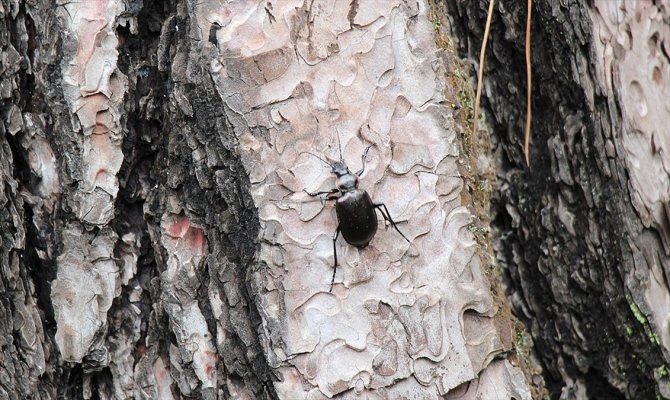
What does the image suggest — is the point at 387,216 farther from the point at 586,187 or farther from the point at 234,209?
the point at 586,187

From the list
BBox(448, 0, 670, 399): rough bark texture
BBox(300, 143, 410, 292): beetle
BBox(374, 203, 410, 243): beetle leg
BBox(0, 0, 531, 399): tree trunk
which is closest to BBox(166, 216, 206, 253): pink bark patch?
BBox(0, 0, 531, 399): tree trunk

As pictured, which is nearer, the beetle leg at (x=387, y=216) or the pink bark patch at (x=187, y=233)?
the beetle leg at (x=387, y=216)

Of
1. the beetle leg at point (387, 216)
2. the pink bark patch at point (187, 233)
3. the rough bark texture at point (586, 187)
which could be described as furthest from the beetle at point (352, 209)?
the rough bark texture at point (586, 187)

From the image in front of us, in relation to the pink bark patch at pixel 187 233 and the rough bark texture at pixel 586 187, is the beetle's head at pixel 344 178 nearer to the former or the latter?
the pink bark patch at pixel 187 233

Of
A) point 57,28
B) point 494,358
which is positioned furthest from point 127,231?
point 494,358

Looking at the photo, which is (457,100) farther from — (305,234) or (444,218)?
(305,234)

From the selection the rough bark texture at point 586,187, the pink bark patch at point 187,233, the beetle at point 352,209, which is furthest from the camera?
the rough bark texture at point 586,187
